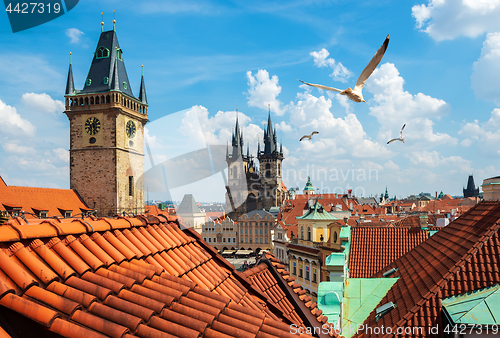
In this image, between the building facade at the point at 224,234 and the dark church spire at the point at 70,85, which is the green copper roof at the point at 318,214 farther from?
the building facade at the point at 224,234

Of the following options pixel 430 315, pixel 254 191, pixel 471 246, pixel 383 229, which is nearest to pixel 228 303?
pixel 430 315

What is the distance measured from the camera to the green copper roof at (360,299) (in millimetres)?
6809

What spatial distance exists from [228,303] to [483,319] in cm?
346

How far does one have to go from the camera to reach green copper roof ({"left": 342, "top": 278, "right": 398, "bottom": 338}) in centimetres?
681

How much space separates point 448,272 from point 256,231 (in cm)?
6081

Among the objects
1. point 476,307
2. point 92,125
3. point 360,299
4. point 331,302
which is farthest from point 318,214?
point 92,125

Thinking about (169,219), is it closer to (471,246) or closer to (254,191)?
(471,246)

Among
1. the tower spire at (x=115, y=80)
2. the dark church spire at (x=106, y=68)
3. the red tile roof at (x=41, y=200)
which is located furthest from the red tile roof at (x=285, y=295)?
the dark church spire at (x=106, y=68)

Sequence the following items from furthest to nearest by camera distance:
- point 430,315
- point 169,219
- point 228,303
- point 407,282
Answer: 1. point 407,282
2. point 430,315
3. point 169,219
4. point 228,303

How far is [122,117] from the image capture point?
35781mm

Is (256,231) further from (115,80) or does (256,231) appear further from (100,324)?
(100,324)

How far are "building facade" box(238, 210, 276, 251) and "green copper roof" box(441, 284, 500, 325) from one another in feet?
198

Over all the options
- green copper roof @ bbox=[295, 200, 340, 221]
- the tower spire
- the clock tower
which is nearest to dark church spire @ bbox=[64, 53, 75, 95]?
Result: the clock tower

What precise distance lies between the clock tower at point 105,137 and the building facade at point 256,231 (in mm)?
31515
